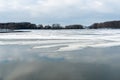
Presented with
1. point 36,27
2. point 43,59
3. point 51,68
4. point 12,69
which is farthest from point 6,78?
point 36,27

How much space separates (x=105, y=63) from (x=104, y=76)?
1.66 m

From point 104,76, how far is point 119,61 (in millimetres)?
2073

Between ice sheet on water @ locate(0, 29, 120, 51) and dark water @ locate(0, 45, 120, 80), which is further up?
dark water @ locate(0, 45, 120, 80)

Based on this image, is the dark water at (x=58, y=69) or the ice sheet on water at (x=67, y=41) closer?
the dark water at (x=58, y=69)

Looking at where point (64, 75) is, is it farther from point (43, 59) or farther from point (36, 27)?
point (36, 27)

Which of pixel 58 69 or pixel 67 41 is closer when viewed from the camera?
pixel 58 69

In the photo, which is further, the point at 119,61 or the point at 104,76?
the point at 119,61

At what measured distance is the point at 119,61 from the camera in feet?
24.7

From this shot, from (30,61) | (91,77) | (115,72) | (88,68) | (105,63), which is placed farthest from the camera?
(30,61)

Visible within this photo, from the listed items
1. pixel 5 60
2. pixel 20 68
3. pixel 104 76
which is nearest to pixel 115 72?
pixel 104 76

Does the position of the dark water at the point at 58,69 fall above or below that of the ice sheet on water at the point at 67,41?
above

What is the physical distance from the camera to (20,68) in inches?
263

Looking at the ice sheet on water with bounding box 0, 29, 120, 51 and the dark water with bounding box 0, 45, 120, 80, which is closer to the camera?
the dark water with bounding box 0, 45, 120, 80

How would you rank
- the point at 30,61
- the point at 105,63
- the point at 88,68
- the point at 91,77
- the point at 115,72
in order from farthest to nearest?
1. the point at 30,61
2. the point at 105,63
3. the point at 88,68
4. the point at 115,72
5. the point at 91,77
